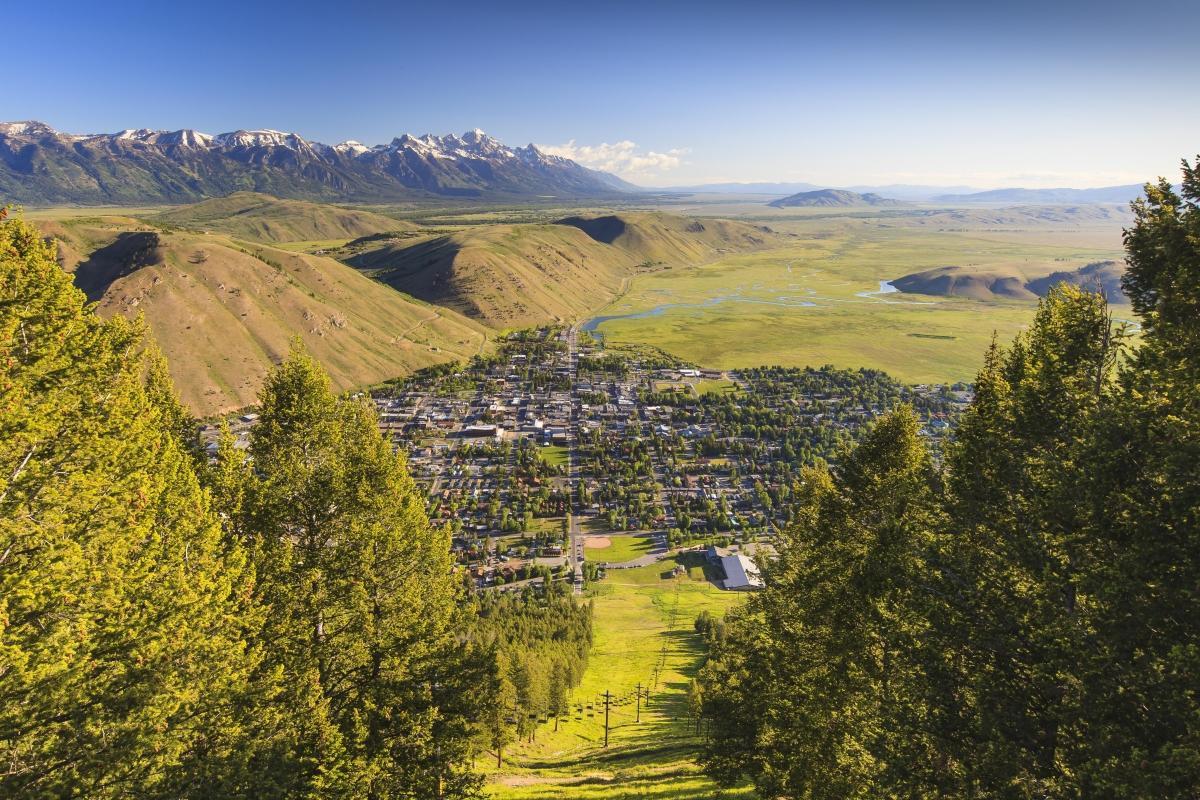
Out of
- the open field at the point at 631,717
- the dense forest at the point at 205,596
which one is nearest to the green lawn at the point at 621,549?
the open field at the point at 631,717

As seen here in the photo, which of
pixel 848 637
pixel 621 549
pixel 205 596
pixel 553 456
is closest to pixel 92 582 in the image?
pixel 205 596

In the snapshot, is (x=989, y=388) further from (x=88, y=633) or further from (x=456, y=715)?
(x=88, y=633)

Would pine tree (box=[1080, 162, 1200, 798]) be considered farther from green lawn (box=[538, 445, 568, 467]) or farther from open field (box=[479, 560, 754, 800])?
green lawn (box=[538, 445, 568, 467])

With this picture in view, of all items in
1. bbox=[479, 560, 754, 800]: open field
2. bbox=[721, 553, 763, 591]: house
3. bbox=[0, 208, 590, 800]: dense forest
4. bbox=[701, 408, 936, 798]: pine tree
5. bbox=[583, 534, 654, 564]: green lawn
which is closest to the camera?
bbox=[0, 208, 590, 800]: dense forest

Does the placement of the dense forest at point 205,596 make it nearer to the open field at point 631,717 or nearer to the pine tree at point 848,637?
the pine tree at point 848,637

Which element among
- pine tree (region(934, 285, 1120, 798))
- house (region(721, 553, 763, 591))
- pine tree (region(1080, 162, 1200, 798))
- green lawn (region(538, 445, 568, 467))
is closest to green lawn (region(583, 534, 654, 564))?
house (region(721, 553, 763, 591))
